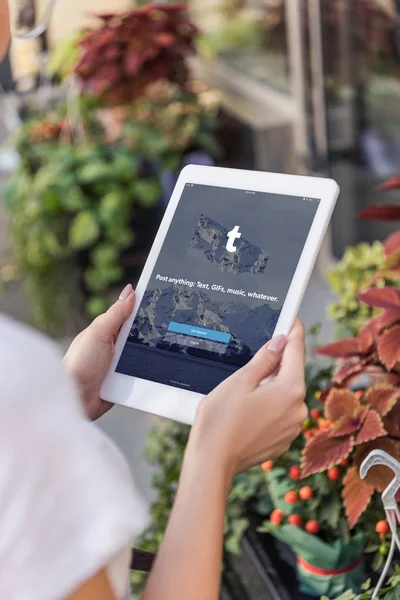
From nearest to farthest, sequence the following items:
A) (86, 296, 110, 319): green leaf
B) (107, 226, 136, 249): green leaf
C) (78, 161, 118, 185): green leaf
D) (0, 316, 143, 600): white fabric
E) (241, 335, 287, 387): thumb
→ 1. (0, 316, 143, 600): white fabric
2. (241, 335, 287, 387): thumb
3. (78, 161, 118, 185): green leaf
4. (107, 226, 136, 249): green leaf
5. (86, 296, 110, 319): green leaf

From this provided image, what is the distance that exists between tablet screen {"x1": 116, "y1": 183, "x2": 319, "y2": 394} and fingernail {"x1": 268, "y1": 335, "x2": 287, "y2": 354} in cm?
4

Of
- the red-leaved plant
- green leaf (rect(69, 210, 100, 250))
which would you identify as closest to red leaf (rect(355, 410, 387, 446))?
the red-leaved plant

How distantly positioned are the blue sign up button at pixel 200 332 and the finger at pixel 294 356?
0.32 feet

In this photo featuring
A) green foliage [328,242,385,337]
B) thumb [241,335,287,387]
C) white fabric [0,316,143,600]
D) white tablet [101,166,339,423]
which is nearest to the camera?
white fabric [0,316,143,600]

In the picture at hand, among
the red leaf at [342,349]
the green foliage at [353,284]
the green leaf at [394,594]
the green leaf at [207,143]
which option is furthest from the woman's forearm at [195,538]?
the green leaf at [207,143]

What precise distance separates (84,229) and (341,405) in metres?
2.17

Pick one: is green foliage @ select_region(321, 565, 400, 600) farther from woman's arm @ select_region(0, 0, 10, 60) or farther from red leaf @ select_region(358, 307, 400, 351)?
woman's arm @ select_region(0, 0, 10, 60)

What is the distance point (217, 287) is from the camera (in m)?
0.99

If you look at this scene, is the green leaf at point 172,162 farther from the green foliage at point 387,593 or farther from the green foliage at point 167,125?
the green foliage at point 387,593

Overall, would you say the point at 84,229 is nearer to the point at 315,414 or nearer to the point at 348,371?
the point at 315,414

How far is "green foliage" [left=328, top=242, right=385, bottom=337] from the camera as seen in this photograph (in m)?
1.82

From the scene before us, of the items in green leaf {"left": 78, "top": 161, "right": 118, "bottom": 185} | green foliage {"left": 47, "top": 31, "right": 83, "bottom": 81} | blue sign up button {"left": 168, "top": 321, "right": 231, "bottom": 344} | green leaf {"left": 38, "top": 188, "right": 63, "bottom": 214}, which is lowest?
green leaf {"left": 38, "top": 188, "right": 63, "bottom": 214}

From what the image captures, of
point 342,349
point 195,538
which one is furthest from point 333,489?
point 195,538

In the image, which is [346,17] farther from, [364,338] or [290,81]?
[364,338]
